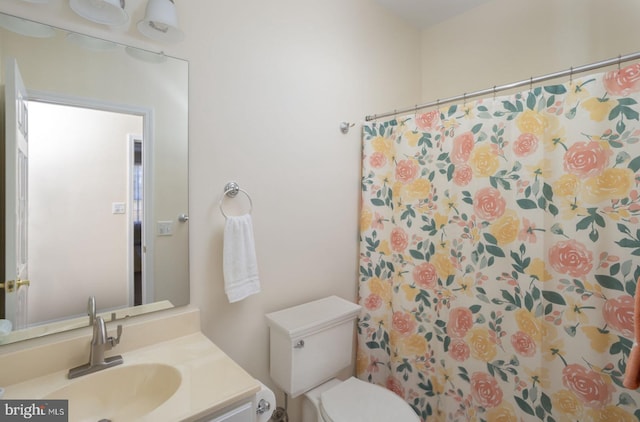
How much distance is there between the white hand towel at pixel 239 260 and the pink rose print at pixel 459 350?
104 centimetres

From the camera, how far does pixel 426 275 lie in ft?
5.43

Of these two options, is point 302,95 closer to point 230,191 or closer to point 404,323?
point 230,191

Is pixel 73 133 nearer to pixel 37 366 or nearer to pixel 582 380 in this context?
pixel 37 366

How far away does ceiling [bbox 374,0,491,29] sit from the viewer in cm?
202

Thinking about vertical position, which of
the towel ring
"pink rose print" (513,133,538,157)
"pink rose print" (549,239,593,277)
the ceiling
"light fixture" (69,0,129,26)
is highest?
the ceiling

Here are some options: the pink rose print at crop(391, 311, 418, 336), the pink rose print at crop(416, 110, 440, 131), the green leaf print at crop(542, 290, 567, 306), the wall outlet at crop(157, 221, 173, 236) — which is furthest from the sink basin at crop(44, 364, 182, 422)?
the pink rose print at crop(416, 110, 440, 131)

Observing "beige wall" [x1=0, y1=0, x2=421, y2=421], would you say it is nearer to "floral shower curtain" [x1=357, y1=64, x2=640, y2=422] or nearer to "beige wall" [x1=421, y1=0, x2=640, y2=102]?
"floral shower curtain" [x1=357, y1=64, x2=640, y2=422]

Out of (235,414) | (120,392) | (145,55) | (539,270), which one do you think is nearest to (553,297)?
(539,270)

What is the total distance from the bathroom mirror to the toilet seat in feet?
2.63

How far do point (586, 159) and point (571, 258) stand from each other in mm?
397

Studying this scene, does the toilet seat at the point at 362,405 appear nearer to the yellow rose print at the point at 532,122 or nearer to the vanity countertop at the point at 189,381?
the vanity countertop at the point at 189,381

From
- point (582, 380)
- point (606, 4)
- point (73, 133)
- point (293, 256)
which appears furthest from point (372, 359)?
point (606, 4)

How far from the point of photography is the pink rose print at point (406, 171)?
1691mm

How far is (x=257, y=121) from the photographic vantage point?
4.82 feet
